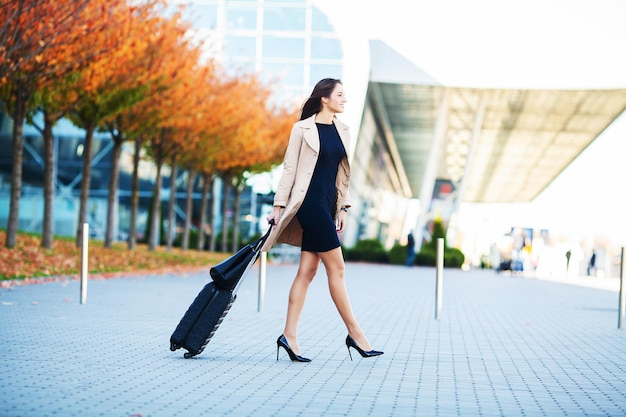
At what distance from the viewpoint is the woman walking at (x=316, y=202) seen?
281 inches

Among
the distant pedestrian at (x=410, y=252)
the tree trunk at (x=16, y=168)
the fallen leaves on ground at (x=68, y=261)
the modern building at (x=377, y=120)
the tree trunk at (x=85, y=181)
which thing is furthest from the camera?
the modern building at (x=377, y=120)

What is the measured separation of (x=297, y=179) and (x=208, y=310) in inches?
44.9

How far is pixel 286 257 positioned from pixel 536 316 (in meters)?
26.0

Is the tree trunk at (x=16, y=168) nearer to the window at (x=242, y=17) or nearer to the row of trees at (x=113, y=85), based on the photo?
the row of trees at (x=113, y=85)

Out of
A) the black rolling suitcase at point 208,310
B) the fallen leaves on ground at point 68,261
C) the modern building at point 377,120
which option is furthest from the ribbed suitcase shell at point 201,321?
the modern building at point 377,120

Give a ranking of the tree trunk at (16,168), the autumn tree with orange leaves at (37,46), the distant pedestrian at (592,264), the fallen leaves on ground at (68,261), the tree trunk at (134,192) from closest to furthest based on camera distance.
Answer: the autumn tree with orange leaves at (37,46), the fallen leaves on ground at (68,261), the tree trunk at (16,168), the tree trunk at (134,192), the distant pedestrian at (592,264)

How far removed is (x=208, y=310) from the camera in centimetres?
718

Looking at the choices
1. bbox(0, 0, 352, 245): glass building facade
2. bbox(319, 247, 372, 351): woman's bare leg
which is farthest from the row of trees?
bbox(0, 0, 352, 245): glass building facade

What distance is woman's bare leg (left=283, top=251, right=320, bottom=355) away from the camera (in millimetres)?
7230

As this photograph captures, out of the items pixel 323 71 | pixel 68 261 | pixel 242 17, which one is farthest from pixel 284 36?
pixel 68 261

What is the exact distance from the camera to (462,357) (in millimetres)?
8031

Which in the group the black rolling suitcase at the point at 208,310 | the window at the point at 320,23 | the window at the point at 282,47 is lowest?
the black rolling suitcase at the point at 208,310

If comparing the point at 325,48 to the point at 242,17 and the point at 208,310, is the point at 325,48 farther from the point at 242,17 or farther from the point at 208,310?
the point at 208,310

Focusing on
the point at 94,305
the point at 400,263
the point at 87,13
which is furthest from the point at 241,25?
the point at 94,305
